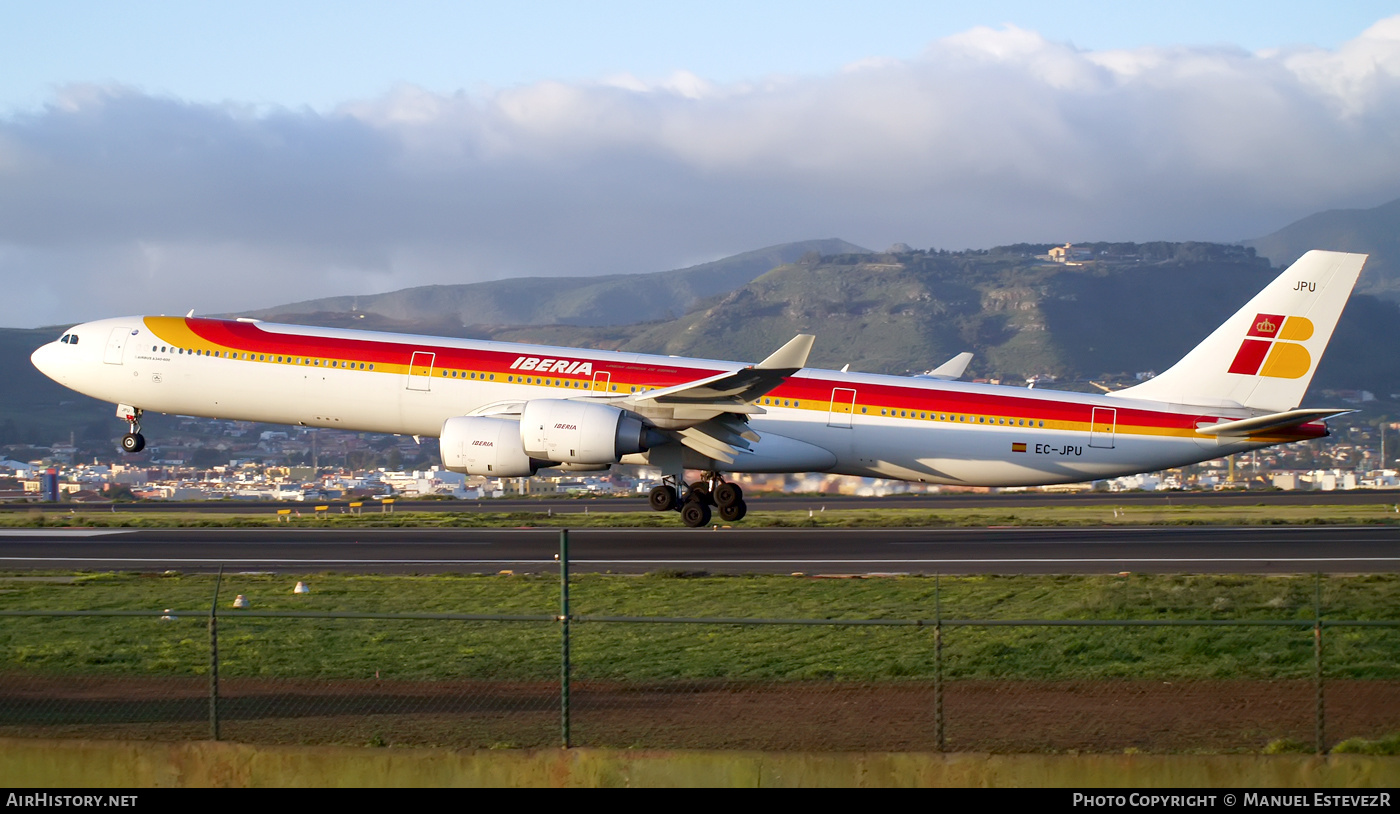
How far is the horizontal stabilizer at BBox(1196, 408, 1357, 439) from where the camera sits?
30.2 m

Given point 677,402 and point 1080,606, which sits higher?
point 677,402

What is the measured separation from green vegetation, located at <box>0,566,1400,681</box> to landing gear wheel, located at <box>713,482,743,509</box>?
31.4 ft

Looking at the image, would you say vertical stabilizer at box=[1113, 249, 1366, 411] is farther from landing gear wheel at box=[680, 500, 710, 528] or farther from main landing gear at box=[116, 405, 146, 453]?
main landing gear at box=[116, 405, 146, 453]

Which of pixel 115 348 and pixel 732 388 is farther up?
pixel 115 348

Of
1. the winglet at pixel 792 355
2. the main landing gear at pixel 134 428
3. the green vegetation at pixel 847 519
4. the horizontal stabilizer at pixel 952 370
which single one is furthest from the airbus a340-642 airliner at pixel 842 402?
the green vegetation at pixel 847 519

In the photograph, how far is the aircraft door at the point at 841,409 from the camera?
1291 inches

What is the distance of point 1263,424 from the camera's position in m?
31.1

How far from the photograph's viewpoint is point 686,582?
904 inches

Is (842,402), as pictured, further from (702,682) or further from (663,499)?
(702,682)

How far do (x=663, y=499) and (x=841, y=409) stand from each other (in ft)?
17.1

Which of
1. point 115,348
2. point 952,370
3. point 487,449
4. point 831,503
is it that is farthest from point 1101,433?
point 115,348
